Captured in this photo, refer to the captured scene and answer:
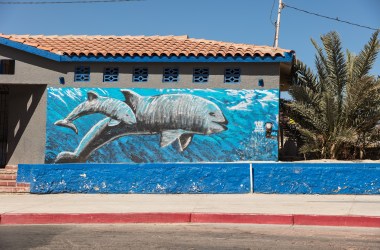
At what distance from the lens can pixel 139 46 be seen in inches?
568

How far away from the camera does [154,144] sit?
526 inches

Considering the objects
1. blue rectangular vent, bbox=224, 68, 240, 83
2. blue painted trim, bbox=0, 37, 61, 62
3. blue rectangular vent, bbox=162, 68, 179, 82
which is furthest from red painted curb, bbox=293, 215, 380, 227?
blue painted trim, bbox=0, 37, 61, 62

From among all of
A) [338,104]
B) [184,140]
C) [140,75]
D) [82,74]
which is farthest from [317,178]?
[82,74]

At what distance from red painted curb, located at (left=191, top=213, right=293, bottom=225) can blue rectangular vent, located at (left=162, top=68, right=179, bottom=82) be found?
16.3ft

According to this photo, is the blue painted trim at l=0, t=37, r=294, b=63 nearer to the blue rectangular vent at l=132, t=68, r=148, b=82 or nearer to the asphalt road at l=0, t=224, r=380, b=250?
the blue rectangular vent at l=132, t=68, r=148, b=82

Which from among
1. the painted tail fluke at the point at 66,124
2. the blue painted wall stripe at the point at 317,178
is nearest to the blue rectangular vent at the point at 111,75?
the painted tail fluke at the point at 66,124

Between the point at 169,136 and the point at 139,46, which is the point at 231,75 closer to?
the point at 169,136

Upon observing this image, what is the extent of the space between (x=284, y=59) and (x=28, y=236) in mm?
7888

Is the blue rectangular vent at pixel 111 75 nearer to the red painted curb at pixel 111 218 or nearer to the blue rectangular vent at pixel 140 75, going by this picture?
the blue rectangular vent at pixel 140 75

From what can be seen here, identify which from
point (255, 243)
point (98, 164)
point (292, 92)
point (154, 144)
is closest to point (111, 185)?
point (98, 164)

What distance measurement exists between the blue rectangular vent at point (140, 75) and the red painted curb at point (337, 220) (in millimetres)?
6121

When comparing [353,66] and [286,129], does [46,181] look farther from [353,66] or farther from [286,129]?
[353,66]

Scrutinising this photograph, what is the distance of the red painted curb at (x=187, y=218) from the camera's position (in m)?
8.89

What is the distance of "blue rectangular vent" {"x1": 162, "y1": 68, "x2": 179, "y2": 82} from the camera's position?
1344cm
